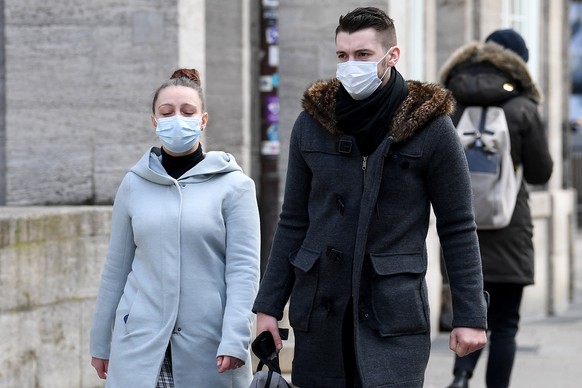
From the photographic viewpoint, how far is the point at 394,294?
415 cm

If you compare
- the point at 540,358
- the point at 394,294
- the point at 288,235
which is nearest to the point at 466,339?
the point at 394,294

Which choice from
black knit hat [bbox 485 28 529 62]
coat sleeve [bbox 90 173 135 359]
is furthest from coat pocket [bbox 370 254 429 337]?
black knit hat [bbox 485 28 529 62]

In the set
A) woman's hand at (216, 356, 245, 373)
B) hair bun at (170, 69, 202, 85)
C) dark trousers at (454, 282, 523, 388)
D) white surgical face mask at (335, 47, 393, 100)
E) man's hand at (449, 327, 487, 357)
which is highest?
hair bun at (170, 69, 202, 85)

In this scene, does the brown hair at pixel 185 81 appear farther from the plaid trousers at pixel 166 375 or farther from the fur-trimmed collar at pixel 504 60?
the fur-trimmed collar at pixel 504 60

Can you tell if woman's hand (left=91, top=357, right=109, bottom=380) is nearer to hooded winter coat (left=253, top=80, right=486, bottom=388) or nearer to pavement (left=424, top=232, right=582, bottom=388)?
hooded winter coat (left=253, top=80, right=486, bottom=388)

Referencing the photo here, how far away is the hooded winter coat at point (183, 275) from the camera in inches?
176

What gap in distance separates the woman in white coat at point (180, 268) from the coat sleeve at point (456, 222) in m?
0.67

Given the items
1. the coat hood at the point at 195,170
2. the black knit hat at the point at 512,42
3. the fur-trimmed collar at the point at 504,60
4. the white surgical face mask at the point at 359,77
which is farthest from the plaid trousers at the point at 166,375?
the black knit hat at the point at 512,42

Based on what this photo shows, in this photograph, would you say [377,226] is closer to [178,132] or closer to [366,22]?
[366,22]

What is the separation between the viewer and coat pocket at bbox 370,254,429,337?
13.6 feet

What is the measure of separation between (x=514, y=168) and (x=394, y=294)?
3252mm

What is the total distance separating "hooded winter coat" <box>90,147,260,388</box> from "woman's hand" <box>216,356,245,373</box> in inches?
1.0

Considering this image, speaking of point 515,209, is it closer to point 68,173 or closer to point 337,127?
point 68,173

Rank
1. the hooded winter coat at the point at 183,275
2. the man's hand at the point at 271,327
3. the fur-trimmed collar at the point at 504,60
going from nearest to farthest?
the man's hand at the point at 271,327, the hooded winter coat at the point at 183,275, the fur-trimmed collar at the point at 504,60
